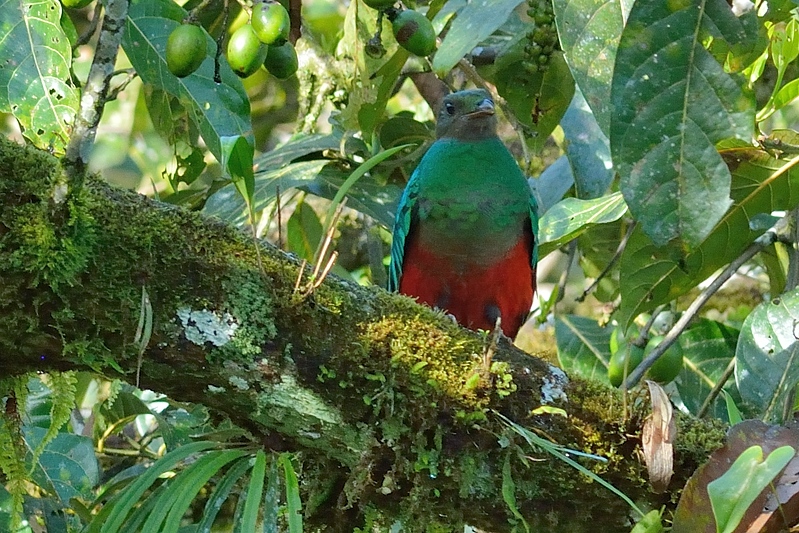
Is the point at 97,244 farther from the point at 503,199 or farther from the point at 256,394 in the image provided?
the point at 503,199

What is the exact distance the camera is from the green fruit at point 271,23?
7.54ft

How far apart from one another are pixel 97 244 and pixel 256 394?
Answer: 1.55 ft

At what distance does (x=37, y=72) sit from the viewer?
2.44m

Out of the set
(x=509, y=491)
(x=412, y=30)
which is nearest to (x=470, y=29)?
(x=412, y=30)

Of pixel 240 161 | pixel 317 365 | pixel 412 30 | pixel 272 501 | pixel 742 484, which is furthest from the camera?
pixel 412 30

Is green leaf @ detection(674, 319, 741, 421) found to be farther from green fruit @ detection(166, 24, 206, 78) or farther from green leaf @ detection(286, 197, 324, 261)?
green fruit @ detection(166, 24, 206, 78)

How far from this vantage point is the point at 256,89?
6109 millimetres

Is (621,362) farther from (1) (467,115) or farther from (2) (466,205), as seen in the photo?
(1) (467,115)

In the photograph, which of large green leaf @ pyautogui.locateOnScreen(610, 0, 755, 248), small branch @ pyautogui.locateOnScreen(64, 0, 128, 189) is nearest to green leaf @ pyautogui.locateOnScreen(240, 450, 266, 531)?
small branch @ pyautogui.locateOnScreen(64, 0, 128, 189)

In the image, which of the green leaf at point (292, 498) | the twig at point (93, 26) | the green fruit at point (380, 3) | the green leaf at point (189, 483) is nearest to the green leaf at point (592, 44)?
the green fruit at point (380, 3)

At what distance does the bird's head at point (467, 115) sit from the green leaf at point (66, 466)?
7.08 ft

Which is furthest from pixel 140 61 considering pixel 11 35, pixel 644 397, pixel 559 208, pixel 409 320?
pixel 644 397

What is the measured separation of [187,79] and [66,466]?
4.30 feet

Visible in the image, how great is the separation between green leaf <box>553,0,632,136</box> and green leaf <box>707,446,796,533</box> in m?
0.96
